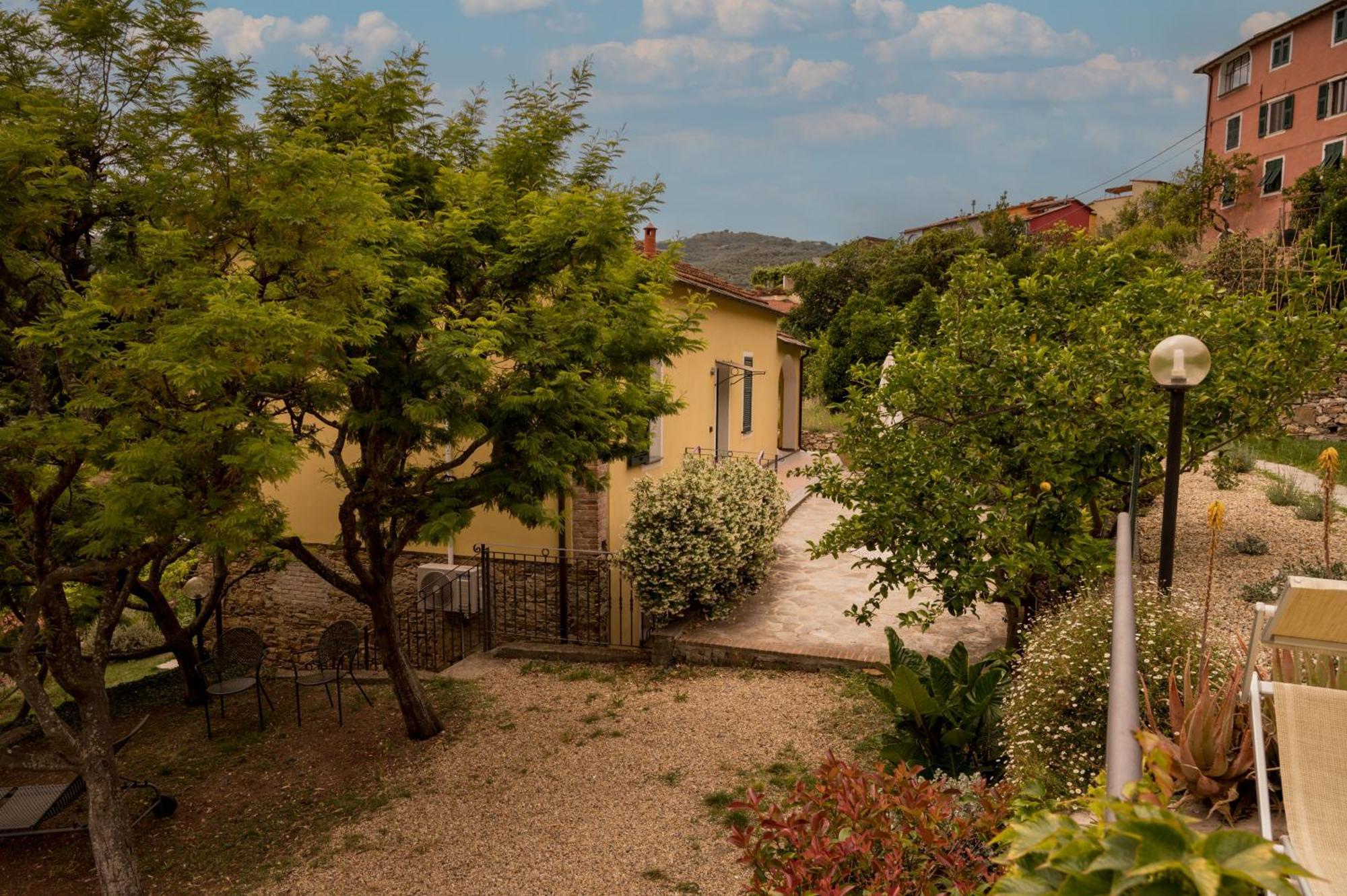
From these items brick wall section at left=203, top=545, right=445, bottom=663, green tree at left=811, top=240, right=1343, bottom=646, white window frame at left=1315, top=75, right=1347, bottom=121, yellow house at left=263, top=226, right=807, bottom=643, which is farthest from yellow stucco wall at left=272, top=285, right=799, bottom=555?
white window frame at left=1315, top=75, right=1347, bottom=121

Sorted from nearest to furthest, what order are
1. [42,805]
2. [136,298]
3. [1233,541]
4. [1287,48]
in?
[136,298] → [42,805] → [1233,541] → [1287,48]

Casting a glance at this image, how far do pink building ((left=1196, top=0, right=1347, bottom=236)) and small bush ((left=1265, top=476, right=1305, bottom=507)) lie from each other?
21.0 metres

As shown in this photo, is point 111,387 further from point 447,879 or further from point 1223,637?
point 1223,637

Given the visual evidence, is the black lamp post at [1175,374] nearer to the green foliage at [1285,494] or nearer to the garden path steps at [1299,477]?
the green foliage at [1285,494]

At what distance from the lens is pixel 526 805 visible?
23.0 ft

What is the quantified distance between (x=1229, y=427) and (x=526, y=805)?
23.7ft

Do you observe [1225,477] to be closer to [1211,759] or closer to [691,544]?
[691,544]

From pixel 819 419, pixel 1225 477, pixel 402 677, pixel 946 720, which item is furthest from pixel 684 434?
pixel 819 419

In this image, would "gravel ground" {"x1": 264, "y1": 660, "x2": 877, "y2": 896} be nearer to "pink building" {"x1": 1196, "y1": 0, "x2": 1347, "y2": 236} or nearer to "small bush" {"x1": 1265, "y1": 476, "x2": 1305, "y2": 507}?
"small bush" {"x1": 1265, "y1": 476, "x2": 1305, "y2": 507}

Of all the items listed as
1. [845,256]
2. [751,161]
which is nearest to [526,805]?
[845,256]

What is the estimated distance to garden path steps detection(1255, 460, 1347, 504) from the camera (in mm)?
13595

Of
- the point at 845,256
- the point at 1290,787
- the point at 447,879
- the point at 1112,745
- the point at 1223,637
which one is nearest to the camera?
the point at 1112,745

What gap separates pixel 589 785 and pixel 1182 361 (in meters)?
5.72

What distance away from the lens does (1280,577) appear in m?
8.94
